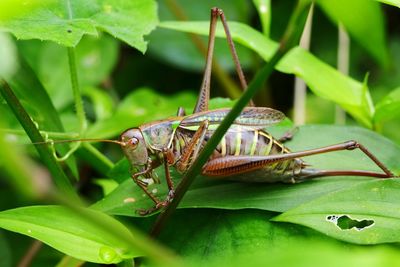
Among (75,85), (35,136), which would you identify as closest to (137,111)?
(75,85)

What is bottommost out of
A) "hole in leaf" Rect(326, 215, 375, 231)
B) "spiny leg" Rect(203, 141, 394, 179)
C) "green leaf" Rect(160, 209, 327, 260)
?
"green leaf" Rect(160, 209, 327, 260)

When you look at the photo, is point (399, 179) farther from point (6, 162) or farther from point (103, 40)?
point (103, 40)

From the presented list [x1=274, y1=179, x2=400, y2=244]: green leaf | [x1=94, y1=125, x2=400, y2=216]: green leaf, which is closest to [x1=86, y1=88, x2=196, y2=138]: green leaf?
[x1=94, y1=125, x2=400, y2=216]: green leaf

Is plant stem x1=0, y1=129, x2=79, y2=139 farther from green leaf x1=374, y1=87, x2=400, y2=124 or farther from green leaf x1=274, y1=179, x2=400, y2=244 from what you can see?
green leaf x1=374, y1=87, x2=400, y2=124

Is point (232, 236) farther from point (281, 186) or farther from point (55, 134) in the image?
point (55, 134)

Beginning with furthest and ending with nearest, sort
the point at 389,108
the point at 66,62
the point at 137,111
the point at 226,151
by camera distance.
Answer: the point at 66,62, the point at 137,111, the point at 389,108, the point at 226,151

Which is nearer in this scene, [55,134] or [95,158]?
[55,134]

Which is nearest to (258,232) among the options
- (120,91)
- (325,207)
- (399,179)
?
(325,207)
